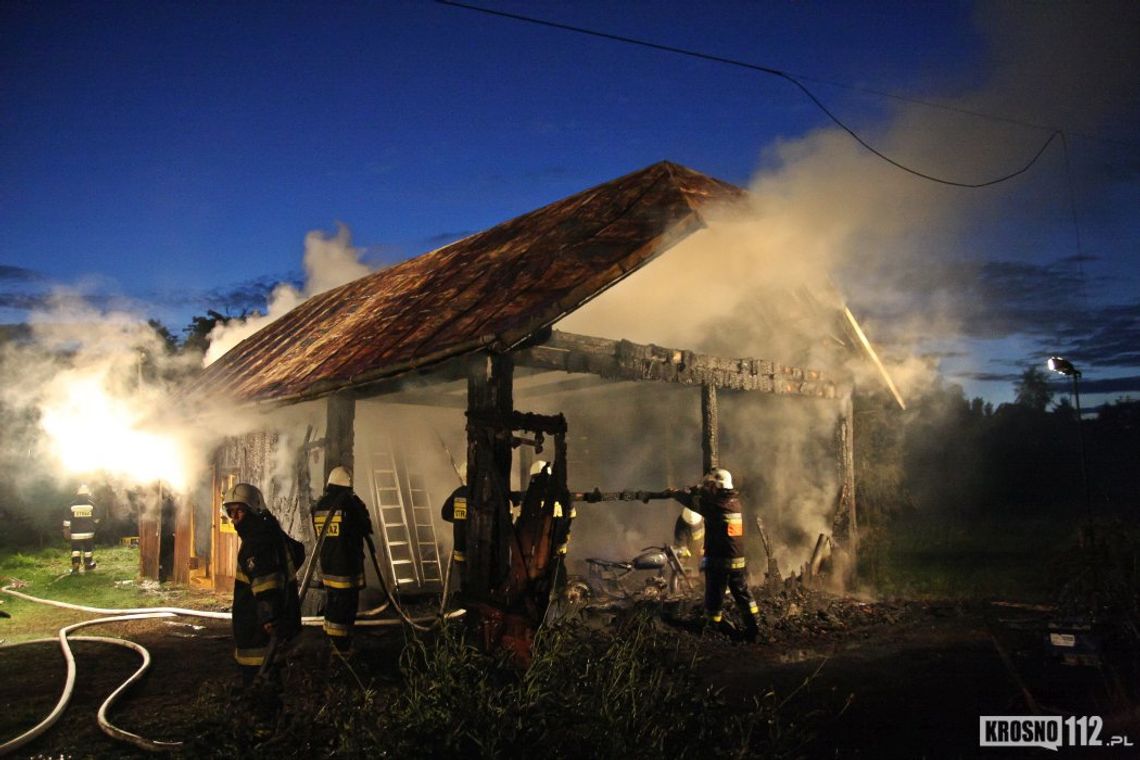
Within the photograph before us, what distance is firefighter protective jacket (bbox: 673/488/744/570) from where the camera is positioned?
8438mm

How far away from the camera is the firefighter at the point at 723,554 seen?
8445 mm

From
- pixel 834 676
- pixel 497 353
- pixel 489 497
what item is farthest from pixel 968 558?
pixel 497 353

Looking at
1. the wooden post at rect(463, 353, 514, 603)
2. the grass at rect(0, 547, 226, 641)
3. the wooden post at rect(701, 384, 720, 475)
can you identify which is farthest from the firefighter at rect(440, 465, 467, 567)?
the grass at rect(0, 547, 226, 641)

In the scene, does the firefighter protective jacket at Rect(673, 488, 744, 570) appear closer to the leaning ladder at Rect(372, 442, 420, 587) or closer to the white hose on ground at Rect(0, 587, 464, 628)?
the white hose on ground at Rect(0, 587, 464, 628)

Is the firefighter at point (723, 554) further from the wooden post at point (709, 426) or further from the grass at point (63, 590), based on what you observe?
the grass at point (63, 590)

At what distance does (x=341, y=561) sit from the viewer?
7430 mm

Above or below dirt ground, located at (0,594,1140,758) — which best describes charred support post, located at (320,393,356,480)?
above

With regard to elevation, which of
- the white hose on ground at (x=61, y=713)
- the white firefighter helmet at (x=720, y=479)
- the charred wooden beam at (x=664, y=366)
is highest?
the charred wooden beam at (x=664, y=366)

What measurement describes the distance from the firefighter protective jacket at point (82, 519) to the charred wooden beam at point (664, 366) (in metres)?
11.9

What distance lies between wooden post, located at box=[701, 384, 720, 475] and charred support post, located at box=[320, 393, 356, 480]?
5.00 metres

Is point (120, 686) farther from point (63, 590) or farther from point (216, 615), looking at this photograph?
point (63, 590)

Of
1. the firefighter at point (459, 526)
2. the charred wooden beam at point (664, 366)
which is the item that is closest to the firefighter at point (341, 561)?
the firefighter at point (459, 526)

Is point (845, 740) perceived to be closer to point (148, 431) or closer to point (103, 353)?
point (148, 431)

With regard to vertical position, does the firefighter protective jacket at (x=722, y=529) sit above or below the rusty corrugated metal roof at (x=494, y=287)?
below
